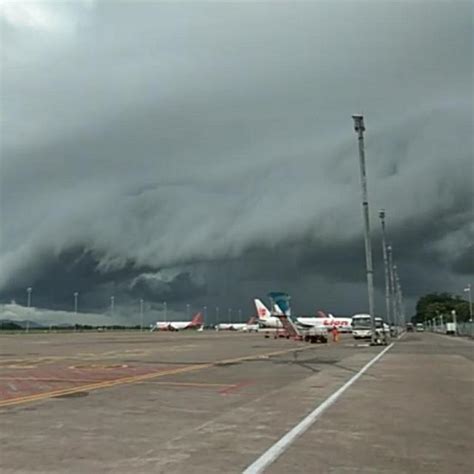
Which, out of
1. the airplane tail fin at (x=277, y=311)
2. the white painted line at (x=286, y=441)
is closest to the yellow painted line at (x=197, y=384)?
the white painted line at (x=286, y=441)

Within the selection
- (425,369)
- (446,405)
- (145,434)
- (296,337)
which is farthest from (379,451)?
(296,337)

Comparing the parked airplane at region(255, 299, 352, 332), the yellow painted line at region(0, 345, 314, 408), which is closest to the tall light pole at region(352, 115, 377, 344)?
the yellow painted line at region(0, 345, 314, 408)

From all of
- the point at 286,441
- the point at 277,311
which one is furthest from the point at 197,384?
the point at 277,311

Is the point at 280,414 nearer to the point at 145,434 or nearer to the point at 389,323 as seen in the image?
the point at 145,434

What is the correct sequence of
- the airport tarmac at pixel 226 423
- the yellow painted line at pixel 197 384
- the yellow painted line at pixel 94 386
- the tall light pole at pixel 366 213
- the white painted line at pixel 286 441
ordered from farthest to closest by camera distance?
the tall light pole at pixel 366 213, the yellow painted line at pixel 197 384, the yellow painted line at pixel 94 386, the airport tarmac at pixel 226 423, the white painted line at pixel 286 441

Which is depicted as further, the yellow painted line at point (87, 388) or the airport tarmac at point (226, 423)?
the yellow painted line at point (87, 388)

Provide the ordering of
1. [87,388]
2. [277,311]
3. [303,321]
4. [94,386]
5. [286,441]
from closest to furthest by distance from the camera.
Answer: [286,441] < [87,388] < [94,386] < [277,311] < [303,321]

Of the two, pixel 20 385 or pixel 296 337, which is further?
pixel 296 337

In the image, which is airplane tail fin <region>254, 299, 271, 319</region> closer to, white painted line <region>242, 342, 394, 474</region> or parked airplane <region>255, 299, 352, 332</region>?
parked airplane <region>255, 299, 352, 332</region>

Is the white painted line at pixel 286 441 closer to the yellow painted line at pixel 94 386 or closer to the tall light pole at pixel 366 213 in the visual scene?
the yellow painted line at pixel 94 386

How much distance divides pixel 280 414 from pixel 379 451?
12.4ft

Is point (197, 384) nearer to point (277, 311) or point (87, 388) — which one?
point (87, 388)

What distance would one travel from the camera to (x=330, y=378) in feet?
70.7

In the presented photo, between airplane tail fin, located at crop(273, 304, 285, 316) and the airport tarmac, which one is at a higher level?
airplane tail fin, located at crop(273, 304, 285, 316)
